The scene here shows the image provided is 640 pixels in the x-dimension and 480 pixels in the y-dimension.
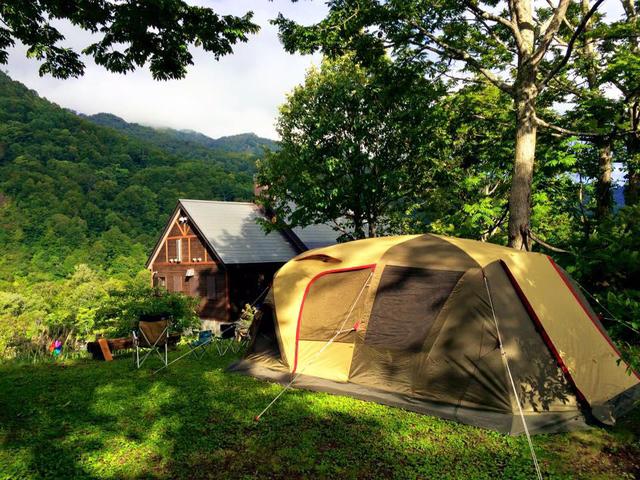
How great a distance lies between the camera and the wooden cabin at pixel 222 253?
72.1ft

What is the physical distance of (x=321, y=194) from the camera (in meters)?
14.1

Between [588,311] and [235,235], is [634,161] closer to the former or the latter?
[588,311]

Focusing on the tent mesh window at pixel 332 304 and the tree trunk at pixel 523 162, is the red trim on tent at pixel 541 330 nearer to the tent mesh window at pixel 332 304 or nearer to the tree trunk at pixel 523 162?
the tent mesh window at pixel 332 304

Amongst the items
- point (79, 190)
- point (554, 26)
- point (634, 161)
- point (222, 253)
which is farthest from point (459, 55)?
point (79, 190)

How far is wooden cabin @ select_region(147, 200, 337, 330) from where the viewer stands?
72.1ft

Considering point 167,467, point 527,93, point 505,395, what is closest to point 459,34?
point 527,93

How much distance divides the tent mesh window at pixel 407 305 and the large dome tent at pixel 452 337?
15 mm

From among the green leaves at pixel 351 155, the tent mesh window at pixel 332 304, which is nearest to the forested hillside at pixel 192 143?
the green leaves at pixel 351 155

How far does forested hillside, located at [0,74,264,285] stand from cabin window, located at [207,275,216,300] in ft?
76.9

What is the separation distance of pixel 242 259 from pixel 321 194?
9.32 meters

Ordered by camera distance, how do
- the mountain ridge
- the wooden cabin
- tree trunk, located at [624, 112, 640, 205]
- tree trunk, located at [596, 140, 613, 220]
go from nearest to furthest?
tree trunk, located at [624, 112, 640, 205] < tree trunk, located at [596, 140, 613, 220] < the wooden cabin < the mountain ridge

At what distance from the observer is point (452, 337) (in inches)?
212

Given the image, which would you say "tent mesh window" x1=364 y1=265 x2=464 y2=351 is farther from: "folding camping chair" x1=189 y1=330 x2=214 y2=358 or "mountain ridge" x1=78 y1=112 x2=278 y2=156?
"mountain ridge" x1=78 y1=112 x2=278 y2=156

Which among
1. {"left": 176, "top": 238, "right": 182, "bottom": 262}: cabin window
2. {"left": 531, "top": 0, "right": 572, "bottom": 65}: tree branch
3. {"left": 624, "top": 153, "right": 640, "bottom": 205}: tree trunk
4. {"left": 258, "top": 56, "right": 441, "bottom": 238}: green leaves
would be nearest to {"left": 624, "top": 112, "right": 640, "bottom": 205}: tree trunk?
{"left": 624, "top": 153, "right": 640, "bottom": 205}: tree trunk
